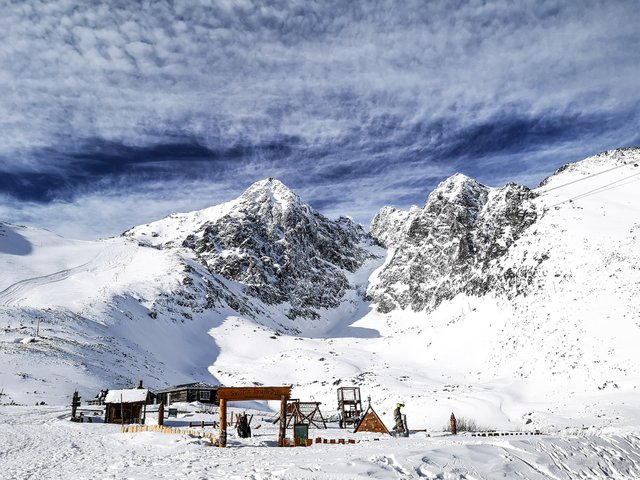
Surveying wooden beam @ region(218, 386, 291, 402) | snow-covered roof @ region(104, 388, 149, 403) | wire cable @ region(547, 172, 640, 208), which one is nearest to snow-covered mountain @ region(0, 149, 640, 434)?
wire cable @ region(547, 172, 640, 208)

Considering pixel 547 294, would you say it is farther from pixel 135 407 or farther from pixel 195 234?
pixel 195 234

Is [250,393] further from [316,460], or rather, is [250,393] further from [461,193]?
[461,193]

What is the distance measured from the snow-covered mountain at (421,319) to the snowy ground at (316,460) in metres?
15.3

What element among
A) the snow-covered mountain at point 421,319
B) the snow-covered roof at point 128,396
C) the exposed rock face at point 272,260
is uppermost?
the exposed rock face at point 272,260

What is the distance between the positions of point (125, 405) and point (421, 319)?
93805 millimetres

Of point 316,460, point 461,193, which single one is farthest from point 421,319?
point 316,460

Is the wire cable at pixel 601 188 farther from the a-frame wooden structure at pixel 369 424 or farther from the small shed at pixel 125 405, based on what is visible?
the small shed at pixel 125 405

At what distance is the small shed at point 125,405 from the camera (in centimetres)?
3697

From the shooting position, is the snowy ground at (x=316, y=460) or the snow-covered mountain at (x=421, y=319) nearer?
the snowy ground at (x=316, y=460)

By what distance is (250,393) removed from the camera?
22.0 metres

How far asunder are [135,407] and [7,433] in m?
12.6

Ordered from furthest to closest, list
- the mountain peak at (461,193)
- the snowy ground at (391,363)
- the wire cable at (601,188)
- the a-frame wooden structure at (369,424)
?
1. the mountain peak at (461,193)
2. the wire cable at (601,188)
3. the a-frame wooden structure at (369,424)
4. the snowy ground at (391,363)

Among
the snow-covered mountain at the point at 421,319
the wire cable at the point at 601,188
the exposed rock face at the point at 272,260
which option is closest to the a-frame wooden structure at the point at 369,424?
the snow-covered mountain at the point at 421,319

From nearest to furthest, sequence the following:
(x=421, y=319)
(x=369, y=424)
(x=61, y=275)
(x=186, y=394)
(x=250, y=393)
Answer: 1. (x=250, y=393)
2. (x=369, y=424)
3. (x=186, y=394)
4. (x=61, y=275)
5. (x=421, y=319)
